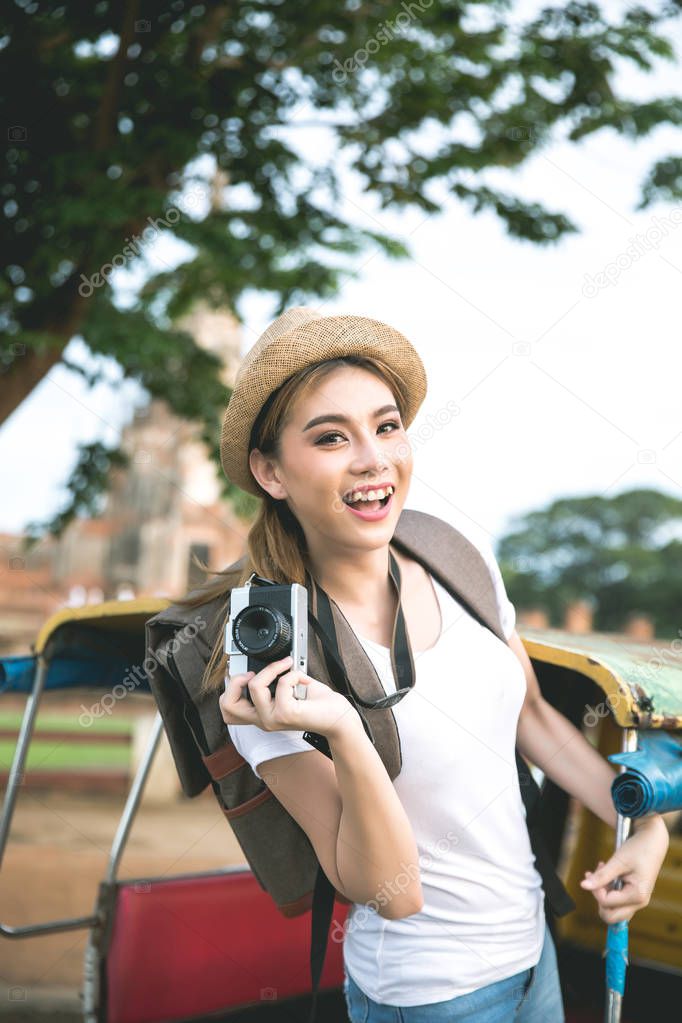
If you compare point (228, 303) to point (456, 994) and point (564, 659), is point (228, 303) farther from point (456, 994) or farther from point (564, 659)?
point (456, 994)

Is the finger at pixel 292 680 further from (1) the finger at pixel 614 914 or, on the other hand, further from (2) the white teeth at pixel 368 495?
(1) the finger at pixel 614 914

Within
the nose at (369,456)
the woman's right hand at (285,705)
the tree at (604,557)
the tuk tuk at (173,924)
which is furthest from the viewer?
the tree at (604,557)

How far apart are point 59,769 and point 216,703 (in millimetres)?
13677

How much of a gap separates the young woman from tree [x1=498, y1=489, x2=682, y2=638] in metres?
30.6

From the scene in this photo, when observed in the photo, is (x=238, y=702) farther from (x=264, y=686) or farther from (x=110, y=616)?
(x=110, y=616)

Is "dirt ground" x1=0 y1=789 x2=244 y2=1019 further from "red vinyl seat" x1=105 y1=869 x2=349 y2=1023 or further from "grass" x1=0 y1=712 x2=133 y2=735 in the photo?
"grass" x1=0 y1=712 x2=133 y2=735

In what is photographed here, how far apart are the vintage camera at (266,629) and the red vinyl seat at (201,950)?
80.2 inches

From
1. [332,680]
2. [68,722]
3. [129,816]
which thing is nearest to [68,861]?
[129,816]

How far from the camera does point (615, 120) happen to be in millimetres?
6836

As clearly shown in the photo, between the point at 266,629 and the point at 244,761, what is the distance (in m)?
0.45

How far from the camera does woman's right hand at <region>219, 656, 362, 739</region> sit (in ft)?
5.46

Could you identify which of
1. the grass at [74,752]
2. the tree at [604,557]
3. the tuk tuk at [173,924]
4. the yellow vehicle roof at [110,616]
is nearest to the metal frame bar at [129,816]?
the tuk tuk at [173,924]

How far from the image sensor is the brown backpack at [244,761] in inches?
77.2

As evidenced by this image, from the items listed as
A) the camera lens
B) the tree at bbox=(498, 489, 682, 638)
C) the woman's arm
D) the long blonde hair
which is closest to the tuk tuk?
the long blonde hair
